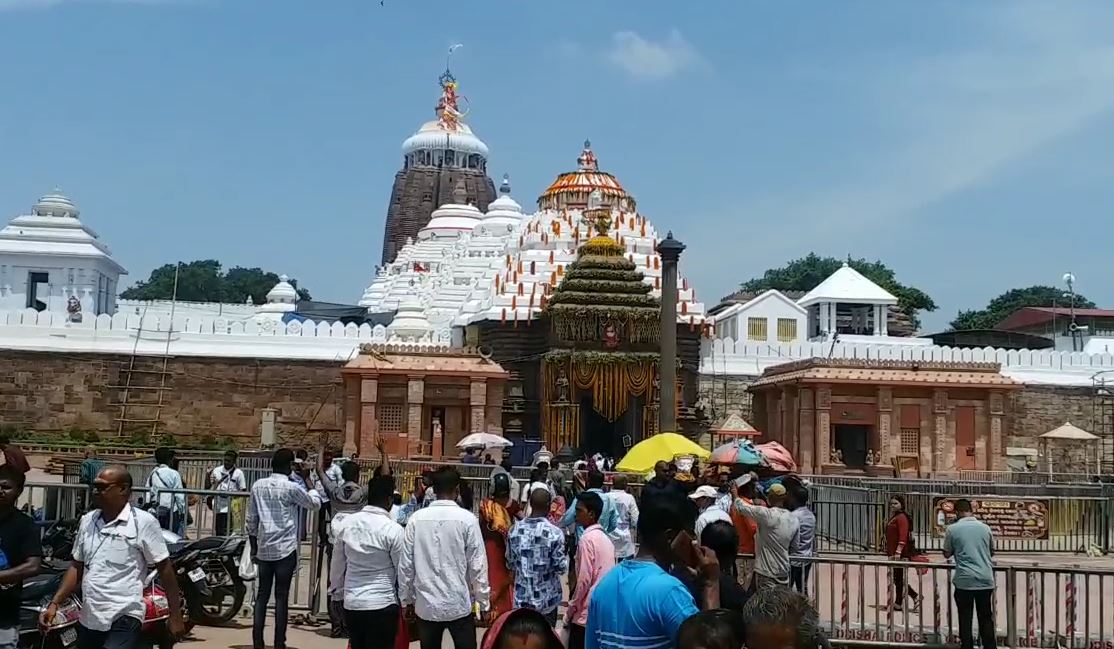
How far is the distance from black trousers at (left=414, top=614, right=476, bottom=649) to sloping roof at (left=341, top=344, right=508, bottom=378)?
884 inches

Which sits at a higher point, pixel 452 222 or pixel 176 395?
pixel 452 222

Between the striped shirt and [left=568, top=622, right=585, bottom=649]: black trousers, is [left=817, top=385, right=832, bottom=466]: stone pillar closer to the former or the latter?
[left=568, top=622, right=585, bottom=649]: black trousers

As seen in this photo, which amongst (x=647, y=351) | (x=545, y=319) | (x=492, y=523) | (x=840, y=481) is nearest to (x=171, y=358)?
(x=545, y=319)

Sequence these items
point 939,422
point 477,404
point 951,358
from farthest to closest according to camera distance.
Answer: point 951,358 < point 939,422 < point 477,404

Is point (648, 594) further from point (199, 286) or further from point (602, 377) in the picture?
point (199, 286)

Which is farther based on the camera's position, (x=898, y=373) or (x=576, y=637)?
(x=898, y=373)

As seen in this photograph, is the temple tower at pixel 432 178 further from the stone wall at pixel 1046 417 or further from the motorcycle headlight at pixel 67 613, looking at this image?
the motorcycle headlight at pixel 67 613

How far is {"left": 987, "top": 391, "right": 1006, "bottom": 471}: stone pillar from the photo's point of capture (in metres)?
31.6

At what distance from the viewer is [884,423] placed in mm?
31094

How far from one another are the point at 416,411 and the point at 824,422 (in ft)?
34.2

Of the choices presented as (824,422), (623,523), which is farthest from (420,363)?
(623,523)

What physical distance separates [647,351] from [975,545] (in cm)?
2212

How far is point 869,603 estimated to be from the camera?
13.1m

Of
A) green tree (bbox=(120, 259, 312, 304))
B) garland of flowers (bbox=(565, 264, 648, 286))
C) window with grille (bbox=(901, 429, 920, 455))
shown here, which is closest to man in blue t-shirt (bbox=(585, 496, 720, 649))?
garland of flowers (bbox=(565, 264, 648, 286))
